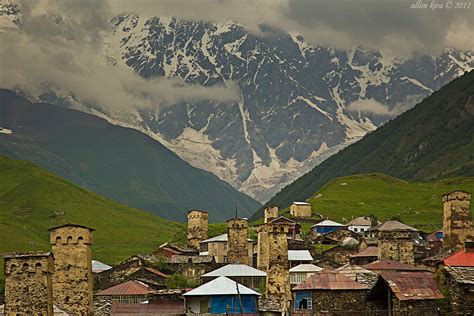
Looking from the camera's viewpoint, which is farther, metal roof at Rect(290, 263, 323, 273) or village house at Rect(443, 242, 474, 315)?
metal roof at Rect(290, 263, 323, 273)

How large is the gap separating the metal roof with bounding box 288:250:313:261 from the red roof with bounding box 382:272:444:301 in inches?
2370

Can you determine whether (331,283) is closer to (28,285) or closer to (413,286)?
(413,286)

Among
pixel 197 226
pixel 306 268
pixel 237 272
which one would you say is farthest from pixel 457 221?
pixel 197 226

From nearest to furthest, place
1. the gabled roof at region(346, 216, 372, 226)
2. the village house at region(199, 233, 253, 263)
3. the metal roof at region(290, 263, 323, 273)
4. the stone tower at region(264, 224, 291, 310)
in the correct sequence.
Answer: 1. the stone tower at region(264, 224, 291, 310)
2. the metal roof at region(290, 263, 323, 273)
3. the village house at region(199, 233, 253, 263)
4. the gabled roof at region(346, 216, 372, 226)

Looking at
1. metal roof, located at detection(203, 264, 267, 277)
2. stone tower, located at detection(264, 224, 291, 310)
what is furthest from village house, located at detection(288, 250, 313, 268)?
stone tower, located at detection(264, 224, 291, 310)

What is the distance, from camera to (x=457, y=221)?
101 meters

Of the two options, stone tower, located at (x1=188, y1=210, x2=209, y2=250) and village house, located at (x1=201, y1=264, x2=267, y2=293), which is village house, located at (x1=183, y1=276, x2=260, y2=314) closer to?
village house, located at (x1=201, y1=264, x2=267, y2=293)

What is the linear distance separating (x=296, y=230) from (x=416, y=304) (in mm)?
106551

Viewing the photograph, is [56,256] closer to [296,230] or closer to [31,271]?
[31,271]

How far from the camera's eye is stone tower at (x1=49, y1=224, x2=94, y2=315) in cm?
6594

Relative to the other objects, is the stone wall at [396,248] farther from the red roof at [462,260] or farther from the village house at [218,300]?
the red roof at [462,260]

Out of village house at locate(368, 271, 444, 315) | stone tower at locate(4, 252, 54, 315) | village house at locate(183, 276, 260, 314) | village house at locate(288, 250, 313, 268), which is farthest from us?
village house at locate(288, 250, 313, 268)

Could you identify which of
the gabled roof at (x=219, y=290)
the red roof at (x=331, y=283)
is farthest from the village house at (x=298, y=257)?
the red roof at (x=331, y=283)

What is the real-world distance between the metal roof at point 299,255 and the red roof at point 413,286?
6019 centimetres
